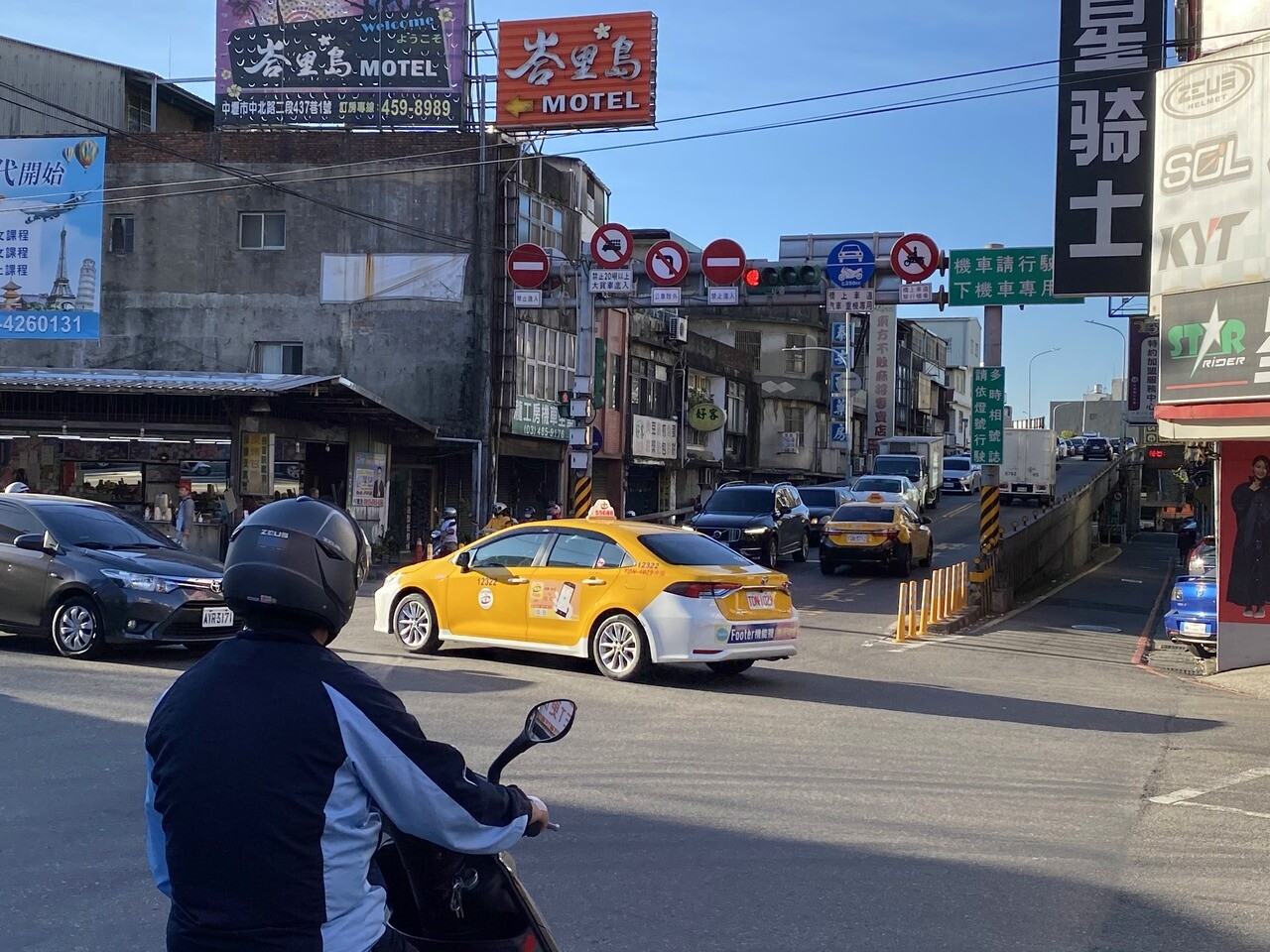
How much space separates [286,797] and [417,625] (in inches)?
456

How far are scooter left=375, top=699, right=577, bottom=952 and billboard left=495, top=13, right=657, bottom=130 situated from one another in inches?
1163

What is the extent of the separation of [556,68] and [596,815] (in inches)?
1062

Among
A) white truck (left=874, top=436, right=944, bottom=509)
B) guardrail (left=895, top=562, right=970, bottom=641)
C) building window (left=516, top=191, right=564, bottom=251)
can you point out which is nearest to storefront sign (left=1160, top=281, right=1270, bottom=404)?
guardrail (left=895, top=562, right=970, bottom=641)

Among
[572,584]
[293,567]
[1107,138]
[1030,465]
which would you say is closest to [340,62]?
[1107,138]

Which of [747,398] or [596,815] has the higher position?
[747,398]

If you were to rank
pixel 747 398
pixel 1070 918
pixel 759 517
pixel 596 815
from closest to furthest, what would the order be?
pixel 1070 918, pixel 596 815, pixel 759 517, pixel 747 398

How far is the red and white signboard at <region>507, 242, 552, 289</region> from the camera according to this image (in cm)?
2512

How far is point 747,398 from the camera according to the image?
61.0 m

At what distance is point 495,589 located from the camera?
44.4ft

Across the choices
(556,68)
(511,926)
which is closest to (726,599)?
(511,926)

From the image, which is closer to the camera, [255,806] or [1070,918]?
[255,806]

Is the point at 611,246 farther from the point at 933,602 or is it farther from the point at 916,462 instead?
the point at 916,462

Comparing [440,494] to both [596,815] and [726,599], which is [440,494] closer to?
[726,599]

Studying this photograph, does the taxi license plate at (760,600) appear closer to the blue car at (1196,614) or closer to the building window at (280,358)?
the blue car at (1196,614)
